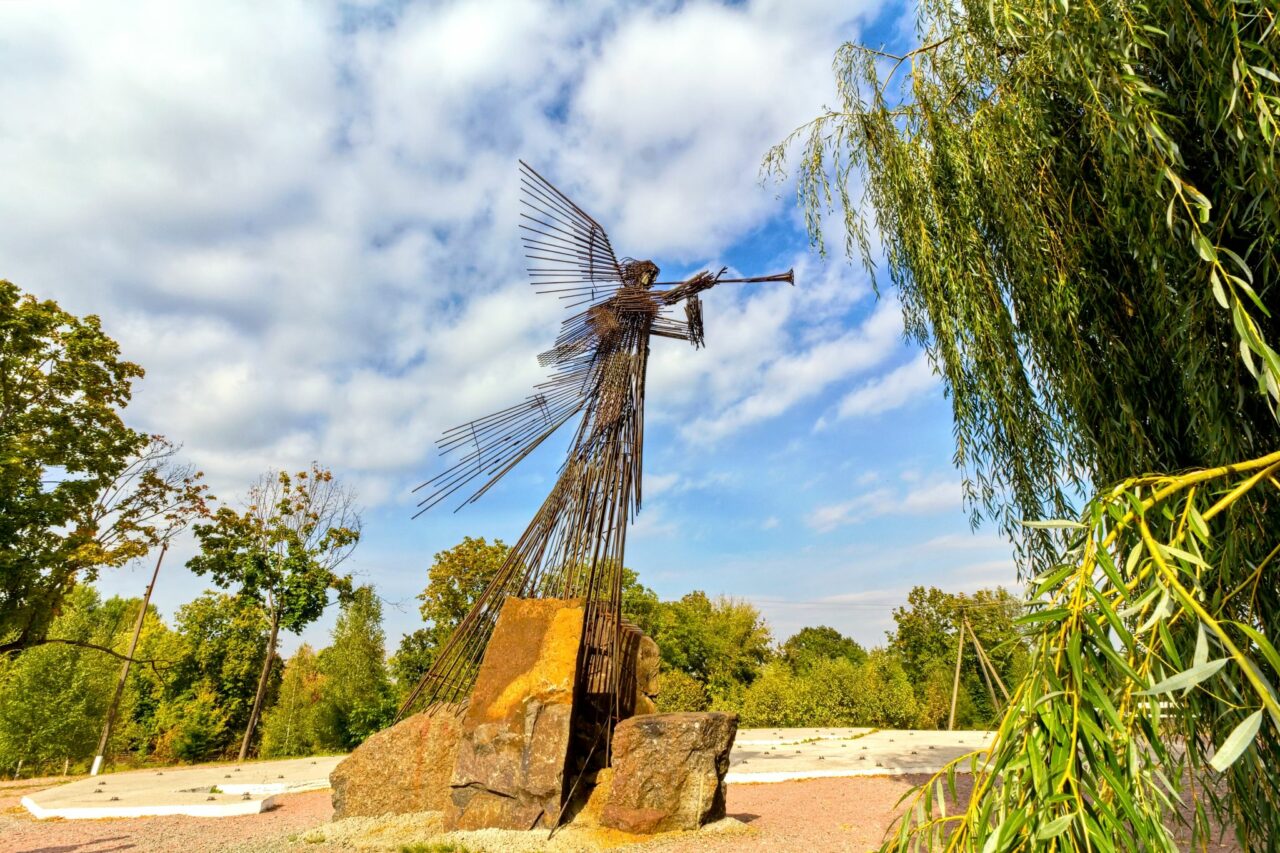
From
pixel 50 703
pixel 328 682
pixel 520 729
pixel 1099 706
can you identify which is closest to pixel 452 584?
pixel 328 682

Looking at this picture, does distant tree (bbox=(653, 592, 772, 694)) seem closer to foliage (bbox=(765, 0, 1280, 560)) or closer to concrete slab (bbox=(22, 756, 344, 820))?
concrete slab (bbox=(22, 756, 344, 820))

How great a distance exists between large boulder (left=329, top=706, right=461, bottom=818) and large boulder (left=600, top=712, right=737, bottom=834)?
1595mm

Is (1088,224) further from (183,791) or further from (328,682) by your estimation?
(328,682)

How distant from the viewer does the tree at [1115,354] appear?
128cm

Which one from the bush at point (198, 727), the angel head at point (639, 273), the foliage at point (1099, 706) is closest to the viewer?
the foliage at point (1099, 706)

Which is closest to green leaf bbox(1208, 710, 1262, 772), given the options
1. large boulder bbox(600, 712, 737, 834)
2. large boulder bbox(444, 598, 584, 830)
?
large boulder bbox(600, 712, 737, 834)

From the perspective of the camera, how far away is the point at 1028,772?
1277mm

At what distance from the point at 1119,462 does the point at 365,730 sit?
18.0m

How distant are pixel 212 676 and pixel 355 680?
11.3ft

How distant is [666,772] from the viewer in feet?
17.3

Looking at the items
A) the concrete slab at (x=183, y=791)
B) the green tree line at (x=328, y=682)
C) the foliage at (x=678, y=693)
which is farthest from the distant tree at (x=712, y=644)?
the concrete slab at (x=183, y=791)

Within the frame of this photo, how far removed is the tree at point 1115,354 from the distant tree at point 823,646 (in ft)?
75.7

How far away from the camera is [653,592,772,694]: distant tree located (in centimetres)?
2038

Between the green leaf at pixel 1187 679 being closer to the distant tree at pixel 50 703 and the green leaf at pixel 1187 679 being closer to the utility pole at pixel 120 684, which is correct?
the utility pole at pixel 120 684
